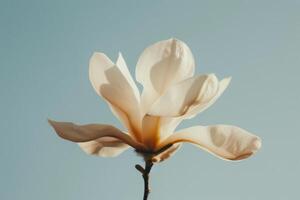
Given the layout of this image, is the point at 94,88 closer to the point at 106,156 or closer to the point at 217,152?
the point at 106,156

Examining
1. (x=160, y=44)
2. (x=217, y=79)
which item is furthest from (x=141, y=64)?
(x=217, y=79)

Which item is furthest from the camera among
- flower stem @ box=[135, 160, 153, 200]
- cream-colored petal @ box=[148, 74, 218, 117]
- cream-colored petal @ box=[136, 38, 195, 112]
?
cream-colored petal @ box=[136, 38, 195, 112]

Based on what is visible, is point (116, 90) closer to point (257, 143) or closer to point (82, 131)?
point (82, 131)

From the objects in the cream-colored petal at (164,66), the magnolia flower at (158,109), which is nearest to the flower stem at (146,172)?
the magnolia flower at (158,109)

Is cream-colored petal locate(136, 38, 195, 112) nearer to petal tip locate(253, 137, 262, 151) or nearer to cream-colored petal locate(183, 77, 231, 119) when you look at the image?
cream-colored petal locate(183, 77, 231, 119)

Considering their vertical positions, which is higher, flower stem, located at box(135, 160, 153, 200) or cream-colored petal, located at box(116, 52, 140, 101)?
cream-colored petal, located at box(116, 52, 140, 101)

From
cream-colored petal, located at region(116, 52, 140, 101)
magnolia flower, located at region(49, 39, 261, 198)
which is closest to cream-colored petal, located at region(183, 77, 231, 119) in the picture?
magnolia flower, located at region(49, 39, 261, 198)

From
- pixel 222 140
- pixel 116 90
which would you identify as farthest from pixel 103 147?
pixel 222 140

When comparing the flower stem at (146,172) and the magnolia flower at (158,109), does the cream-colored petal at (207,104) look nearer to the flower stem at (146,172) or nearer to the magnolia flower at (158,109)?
the magnolia flower at (158,109)
